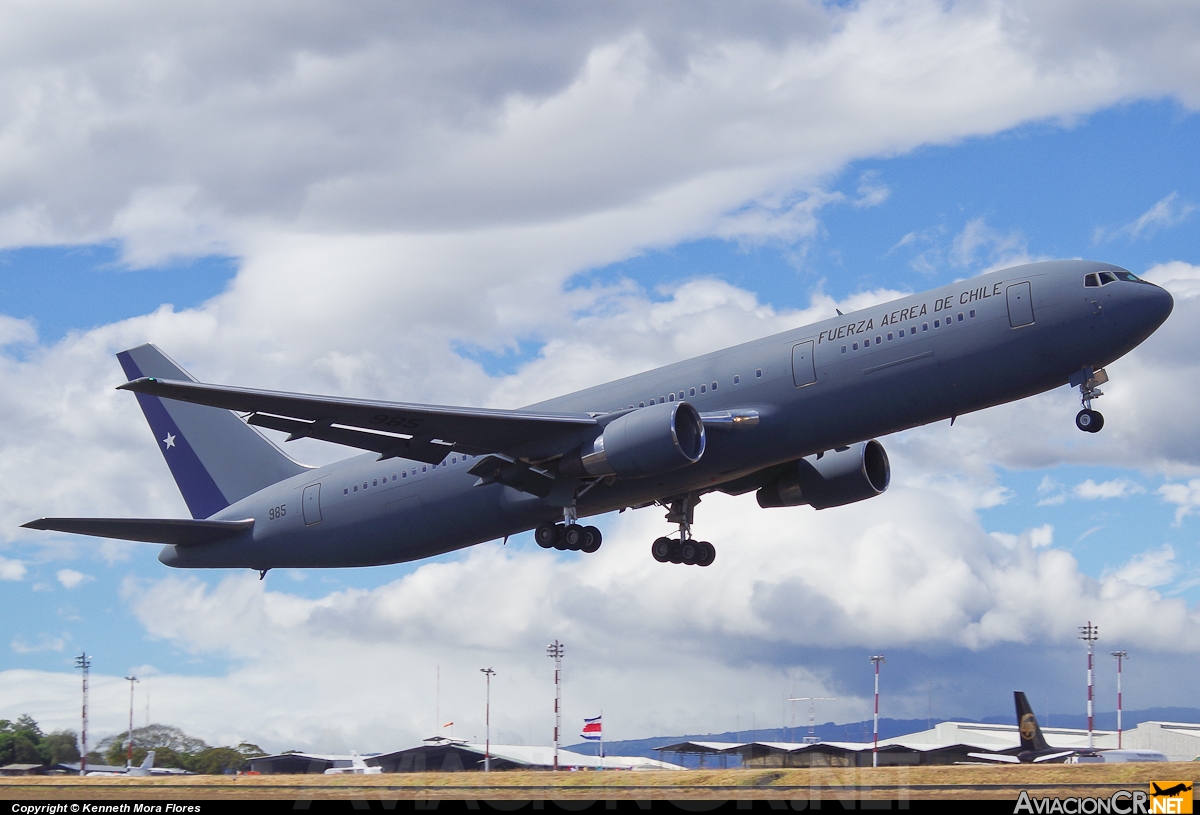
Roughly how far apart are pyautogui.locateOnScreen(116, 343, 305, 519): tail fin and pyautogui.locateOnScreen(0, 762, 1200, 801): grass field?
1142 centimetres

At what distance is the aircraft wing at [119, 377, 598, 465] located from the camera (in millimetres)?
33906

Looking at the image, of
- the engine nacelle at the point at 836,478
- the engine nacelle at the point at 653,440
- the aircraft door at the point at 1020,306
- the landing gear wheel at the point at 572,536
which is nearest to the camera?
the aircraft door at the point at 1020,306

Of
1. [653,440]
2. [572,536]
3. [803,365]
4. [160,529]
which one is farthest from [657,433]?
[160,529]

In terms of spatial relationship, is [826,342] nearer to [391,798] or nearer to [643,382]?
[643,382]

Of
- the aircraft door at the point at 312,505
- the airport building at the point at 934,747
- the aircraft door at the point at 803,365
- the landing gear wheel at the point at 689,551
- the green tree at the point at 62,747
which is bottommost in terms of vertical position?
the airport building at the point at 934,747

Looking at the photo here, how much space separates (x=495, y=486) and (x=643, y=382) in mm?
5889

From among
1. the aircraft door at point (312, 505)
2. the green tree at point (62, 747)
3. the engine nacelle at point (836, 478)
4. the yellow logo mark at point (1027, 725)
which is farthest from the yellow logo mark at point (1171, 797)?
the green tree at point (62, 747)

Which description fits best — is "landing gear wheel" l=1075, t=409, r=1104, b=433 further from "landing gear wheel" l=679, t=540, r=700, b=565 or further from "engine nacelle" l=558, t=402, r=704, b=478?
"landing gear wheel" l=679, t=540, r=700, b=565

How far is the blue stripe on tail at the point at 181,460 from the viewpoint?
4622 centimetres

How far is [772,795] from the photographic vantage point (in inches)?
1062

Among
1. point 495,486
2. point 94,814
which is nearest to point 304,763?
point 495,486

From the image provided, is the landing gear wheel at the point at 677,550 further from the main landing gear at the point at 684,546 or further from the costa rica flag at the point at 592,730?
the costa rica flag at the point at 592,730

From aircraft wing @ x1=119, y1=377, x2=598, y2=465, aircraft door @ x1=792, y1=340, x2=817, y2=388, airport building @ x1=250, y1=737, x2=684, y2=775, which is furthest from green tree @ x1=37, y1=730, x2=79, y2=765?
aircraft door @ x1=792, y1=340, x2=817, y2=388

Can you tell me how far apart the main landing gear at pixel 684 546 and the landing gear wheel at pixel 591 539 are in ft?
9.68
